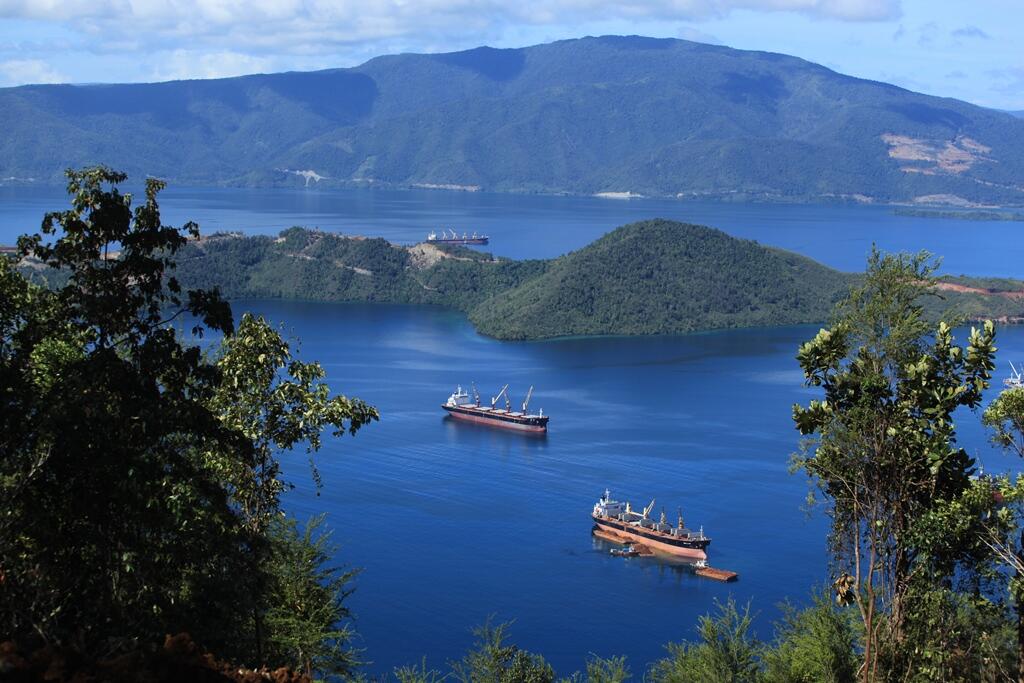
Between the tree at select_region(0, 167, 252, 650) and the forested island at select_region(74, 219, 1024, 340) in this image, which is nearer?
the tree at select_region(0, 167, 252, 650)

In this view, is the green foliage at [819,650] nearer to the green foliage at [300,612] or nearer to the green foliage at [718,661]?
the green foliage at [718,661]

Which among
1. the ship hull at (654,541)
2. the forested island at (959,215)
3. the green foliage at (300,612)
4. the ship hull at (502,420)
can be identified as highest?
the forested island at (959,215)

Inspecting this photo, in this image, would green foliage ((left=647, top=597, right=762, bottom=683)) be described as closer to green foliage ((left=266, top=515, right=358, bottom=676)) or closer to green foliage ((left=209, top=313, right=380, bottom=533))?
green foliage ((left=266, top=515, right=358, bottom=676))

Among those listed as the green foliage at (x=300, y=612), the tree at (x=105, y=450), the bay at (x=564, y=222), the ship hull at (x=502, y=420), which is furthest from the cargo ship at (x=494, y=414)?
the bay at (x=564, y=222)

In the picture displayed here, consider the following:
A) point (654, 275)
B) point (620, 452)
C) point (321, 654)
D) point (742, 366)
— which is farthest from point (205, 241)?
point (321, 654)

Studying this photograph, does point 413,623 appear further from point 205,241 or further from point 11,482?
point 205,241

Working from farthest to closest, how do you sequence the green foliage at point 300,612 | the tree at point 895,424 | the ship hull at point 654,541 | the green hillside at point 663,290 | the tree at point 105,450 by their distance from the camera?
1. the green hillside at point 663,290
2. the ship hull at point 654,541
3. the green foliage at point 300,612
4. the tree at point 895,424
5. the tree at point 105,450

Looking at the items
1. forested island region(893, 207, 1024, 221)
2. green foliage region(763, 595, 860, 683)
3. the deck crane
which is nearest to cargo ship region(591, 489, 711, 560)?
the deck crane

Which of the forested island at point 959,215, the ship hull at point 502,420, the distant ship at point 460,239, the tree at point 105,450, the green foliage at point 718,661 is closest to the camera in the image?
the tree at point 105,450
